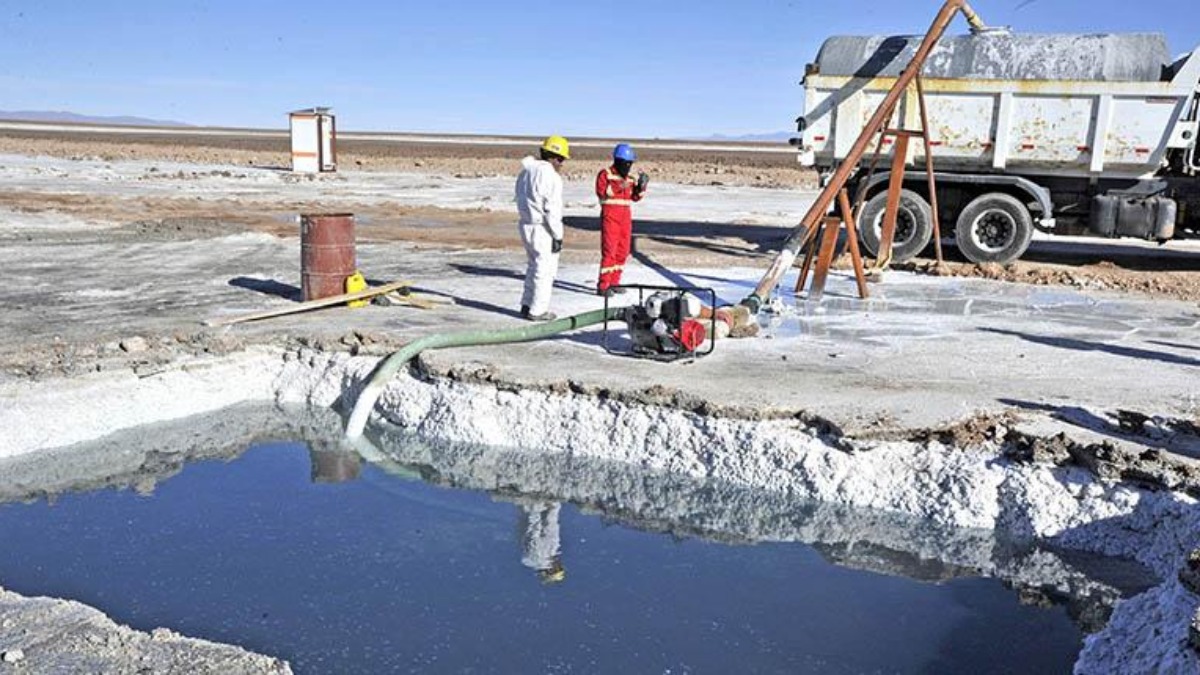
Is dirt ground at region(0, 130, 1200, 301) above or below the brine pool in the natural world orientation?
above

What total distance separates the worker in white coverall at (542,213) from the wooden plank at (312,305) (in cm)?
161

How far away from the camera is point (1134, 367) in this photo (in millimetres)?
8148

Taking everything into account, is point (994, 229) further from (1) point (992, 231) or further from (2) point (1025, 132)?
(2) point (1025, 132)

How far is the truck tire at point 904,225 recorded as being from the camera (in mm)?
13805

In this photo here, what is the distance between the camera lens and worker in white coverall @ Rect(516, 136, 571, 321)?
9109 mm

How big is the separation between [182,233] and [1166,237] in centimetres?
1355

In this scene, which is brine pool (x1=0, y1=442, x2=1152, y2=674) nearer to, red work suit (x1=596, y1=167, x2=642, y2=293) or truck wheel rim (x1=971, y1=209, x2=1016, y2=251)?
red work suit (x1=596, y1=167, x2=642, y2=293)

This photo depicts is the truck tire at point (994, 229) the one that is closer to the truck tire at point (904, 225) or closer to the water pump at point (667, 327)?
the truck tire at point (904, 225)

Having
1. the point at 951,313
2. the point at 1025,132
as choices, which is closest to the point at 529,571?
the point at 951,313

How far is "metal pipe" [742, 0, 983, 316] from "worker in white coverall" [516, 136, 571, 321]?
1757mm


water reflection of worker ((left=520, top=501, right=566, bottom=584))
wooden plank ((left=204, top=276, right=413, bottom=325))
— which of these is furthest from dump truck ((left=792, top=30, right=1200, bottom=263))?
water reflection of worker ((left=520, top=501, right=566, bottom=584))

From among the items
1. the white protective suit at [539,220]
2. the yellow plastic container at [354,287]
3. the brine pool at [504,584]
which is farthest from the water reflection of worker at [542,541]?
the yellow plastic container at [354,287]

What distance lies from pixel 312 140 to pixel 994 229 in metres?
24.3

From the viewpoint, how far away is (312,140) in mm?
33188
